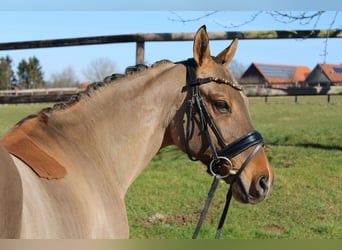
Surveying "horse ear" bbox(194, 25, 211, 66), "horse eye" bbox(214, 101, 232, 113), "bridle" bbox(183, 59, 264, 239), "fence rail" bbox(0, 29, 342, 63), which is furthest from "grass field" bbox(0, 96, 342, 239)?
"horse ear" bbox(194, 25, 211, 66)

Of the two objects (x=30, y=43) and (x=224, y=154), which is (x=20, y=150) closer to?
(x=224, y=154)

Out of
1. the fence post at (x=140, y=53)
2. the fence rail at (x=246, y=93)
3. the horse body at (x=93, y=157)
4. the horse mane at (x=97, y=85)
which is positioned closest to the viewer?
the horse body at (x=93, y=157)

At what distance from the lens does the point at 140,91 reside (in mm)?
2666

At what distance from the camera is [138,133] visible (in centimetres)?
263

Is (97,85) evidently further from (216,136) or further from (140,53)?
(140,53)

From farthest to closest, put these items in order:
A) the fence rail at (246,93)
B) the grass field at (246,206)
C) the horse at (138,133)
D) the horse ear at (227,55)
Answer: the fence rail at (246,93)
the grass field at (246,206)
the horse ear at (227,55)
the horse at (138,133)

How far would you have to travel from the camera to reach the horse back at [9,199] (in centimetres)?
137

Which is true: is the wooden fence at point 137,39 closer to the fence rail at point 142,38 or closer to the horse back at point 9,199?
the fence rail at point 142,38

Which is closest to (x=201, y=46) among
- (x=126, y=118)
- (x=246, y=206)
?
(x=126, y=118)

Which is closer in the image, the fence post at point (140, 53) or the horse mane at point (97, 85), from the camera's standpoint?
the horse mane at point (97, 85)

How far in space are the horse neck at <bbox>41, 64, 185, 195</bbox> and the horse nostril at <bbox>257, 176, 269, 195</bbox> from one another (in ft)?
2.39

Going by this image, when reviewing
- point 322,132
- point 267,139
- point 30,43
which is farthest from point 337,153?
point 30,43

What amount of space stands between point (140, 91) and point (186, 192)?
355cm

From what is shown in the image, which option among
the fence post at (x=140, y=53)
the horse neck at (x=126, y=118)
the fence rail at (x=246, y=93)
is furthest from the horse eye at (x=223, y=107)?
the fence rail at (x=246, y=93)
